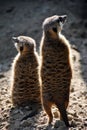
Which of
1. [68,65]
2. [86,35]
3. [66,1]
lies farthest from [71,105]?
[66,1]

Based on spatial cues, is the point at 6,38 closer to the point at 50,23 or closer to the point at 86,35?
the point at 86,35

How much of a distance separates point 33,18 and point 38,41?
2.46ft

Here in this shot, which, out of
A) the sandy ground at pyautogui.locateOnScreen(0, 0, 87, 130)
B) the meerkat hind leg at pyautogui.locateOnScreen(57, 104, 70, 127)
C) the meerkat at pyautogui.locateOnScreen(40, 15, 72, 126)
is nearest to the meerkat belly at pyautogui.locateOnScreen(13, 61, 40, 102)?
the sandy ground at pyautogui.locateOnScreen(0, 0, 87, 130)

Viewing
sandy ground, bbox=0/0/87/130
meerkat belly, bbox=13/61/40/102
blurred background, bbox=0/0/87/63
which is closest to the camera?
sandy ground, bbox=0/0/87/130

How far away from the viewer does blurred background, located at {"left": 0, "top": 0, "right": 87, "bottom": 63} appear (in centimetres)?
727

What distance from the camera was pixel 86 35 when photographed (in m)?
7.29

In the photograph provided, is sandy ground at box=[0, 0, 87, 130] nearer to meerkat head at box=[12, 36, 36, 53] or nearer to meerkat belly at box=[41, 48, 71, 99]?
meerkat belly at box=[41, 48, 71, 99]

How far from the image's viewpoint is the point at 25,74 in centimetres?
496

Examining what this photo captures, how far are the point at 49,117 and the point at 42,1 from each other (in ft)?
13.0

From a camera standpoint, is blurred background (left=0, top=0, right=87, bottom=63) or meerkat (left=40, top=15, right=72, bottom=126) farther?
blurred background (left=0, top=0, right=87, bottom=63)

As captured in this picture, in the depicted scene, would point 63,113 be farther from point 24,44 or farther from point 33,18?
point 33,18

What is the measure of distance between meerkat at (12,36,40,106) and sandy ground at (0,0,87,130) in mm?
121

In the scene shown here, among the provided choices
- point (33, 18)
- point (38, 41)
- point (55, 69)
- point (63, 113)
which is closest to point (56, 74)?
point (55, 69)

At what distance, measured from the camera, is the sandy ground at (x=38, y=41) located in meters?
4.75
